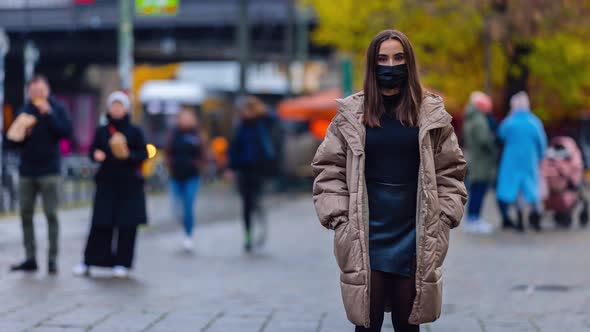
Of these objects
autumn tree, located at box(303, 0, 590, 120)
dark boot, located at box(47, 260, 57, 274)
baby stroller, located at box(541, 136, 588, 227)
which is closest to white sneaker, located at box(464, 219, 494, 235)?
baby stroller, located at box(541, 136, 588, 227)

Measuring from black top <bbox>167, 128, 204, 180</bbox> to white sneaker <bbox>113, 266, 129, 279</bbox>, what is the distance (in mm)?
3286

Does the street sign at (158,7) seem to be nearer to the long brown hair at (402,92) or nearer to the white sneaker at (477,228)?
the white sneaker at (477,228)

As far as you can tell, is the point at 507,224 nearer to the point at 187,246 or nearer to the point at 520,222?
the point at 520,222

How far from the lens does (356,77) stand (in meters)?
35.0

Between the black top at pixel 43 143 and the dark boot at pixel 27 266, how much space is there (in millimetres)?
817

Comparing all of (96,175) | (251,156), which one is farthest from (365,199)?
(251,156)

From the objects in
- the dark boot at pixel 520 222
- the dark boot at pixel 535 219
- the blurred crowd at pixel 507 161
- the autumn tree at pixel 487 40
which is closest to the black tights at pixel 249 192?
the blurred crowd at pixel 507 161

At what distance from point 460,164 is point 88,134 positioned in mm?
45936

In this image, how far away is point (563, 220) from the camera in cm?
1669

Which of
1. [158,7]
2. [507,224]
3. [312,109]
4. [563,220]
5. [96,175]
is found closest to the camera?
[96,175]

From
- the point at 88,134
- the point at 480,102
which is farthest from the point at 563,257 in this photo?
the point at 88,134

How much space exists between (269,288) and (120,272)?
1.54 metres

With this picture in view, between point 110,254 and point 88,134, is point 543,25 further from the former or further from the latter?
point 88,134

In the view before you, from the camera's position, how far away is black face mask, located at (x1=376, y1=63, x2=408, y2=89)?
533 centimetres
